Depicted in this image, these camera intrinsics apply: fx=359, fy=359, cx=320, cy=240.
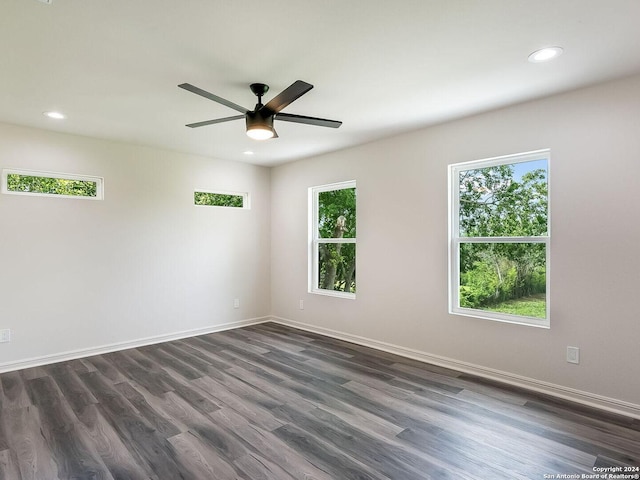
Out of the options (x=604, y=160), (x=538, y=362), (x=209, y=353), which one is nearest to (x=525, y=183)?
(x=604, y=160)

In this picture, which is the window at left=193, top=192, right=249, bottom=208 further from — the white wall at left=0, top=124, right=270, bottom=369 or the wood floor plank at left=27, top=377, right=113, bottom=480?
the wood floor plank at left=27, top=377, right=113, bottom=480

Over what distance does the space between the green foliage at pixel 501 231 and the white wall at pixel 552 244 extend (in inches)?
7.3

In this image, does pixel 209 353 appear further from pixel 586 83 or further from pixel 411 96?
pixel 586 83

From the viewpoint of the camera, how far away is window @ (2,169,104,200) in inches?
151

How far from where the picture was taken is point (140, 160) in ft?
15.3

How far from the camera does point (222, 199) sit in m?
5.50

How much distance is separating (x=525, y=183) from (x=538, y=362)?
1615 mm

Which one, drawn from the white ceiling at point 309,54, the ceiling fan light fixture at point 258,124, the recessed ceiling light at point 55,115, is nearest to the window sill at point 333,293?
the white ceiling at point 309,54

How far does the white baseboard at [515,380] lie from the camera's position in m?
2.74

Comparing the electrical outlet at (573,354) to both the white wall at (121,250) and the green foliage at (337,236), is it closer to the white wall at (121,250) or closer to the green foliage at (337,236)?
the green foliage at (337,236)

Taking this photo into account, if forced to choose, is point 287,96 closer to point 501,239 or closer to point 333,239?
point 501,239

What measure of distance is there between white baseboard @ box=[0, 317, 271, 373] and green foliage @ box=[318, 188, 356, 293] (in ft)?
5.08

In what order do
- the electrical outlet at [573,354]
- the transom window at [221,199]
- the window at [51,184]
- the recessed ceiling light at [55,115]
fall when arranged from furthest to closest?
the transom window at [221,199], the window at [51,184], the recessed ceiling light at [55,115], the electrical outlet at [573,354]

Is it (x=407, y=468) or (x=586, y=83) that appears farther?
(x=586, y=83)
